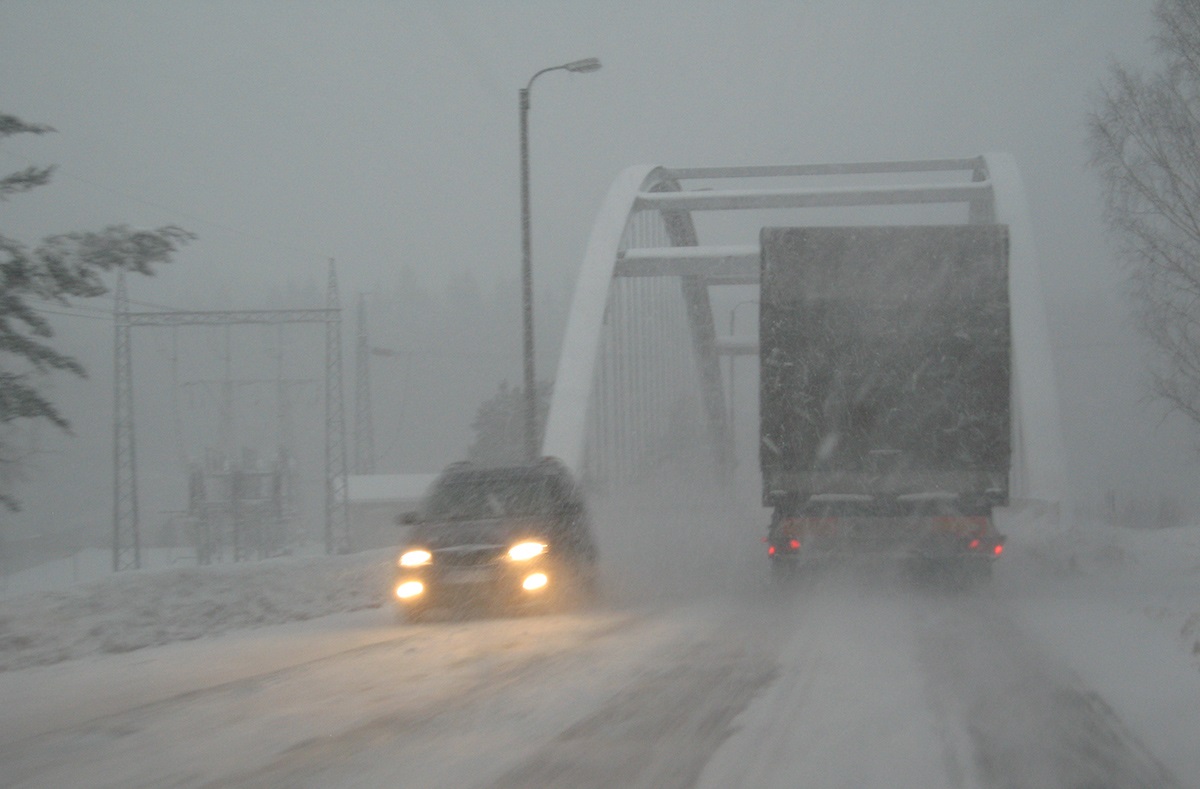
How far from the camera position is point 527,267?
2031cm

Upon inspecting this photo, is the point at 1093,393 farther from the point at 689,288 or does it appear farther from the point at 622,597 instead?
the point at 622,597

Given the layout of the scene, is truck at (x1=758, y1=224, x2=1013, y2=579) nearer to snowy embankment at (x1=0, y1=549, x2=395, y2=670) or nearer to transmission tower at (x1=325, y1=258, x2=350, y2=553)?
snowy embankment at (x1=0, y1=549, x2=395, y2=670)

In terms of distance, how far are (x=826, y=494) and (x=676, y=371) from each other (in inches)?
763

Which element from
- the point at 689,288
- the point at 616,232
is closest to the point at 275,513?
the point at 689,288

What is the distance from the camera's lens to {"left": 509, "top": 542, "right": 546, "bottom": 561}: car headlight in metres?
11.5

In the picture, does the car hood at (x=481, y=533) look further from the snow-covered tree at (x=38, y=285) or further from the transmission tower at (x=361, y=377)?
the transmission tower at (x=361, y=377)

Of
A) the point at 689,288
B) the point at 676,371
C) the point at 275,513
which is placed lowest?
the point at 275,513

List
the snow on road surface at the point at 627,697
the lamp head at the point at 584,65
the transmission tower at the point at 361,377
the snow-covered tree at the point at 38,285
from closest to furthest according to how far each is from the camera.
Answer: the snow on road surface at the point at 627,697
the snow-covered tree at the point at 38,285
the lamp head at the point at 584,65
the transmission tower at the point at 361,377

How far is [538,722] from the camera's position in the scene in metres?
6.17

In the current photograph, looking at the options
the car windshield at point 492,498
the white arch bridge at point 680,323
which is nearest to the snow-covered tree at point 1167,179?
the white arch bridge at point 680,323

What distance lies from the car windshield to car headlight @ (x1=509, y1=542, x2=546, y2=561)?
1.84 feet

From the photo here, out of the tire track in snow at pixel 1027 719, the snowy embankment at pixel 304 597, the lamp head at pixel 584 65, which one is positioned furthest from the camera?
the lamp head at pixel 584 65

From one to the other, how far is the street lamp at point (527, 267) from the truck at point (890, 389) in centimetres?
727

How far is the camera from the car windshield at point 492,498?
1250 centimetres
